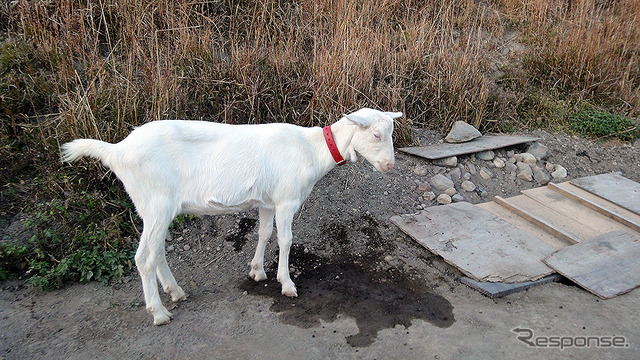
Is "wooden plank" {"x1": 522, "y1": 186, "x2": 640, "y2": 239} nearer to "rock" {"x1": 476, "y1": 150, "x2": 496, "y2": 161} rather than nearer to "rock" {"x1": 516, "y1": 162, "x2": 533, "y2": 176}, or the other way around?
"rock" {"x1": 516, "y1": 162, "x2": 533, "y2": 176}

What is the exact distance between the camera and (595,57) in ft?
26.2

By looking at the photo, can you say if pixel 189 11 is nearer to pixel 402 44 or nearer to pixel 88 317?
pixel 402 44

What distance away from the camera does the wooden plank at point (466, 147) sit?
6.07 m

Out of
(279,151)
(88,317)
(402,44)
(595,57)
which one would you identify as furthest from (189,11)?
(595,57)

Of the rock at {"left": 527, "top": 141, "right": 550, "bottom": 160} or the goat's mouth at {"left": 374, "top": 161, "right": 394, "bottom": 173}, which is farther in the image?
the rock at {"left": 527, "top": 141, "right": 550, "bottom": 160}

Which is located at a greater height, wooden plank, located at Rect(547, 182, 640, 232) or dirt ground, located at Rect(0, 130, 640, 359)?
wooden plank, located at Rect(547, 182, 640, 232)

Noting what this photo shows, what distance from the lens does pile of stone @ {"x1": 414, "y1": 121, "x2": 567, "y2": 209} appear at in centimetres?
577

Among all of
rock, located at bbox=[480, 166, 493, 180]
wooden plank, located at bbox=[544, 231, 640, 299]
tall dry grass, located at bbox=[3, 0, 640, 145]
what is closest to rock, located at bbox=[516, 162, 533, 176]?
rock, located at bbox=[480, 166, 493, 180]

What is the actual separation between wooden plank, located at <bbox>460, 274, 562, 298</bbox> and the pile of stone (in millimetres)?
1580

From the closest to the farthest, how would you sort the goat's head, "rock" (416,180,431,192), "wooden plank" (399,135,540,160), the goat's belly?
the goat's belly, the goat's head, "rock" (416,180,431,192), "wooden plank" (399,135,540,160)

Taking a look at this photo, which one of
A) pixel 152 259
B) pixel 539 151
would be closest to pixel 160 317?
pixel 152 259

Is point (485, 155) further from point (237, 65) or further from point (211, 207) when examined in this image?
point (211, 207)

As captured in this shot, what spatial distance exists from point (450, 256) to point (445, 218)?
0.71 metres

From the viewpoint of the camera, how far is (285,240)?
3744 mm
